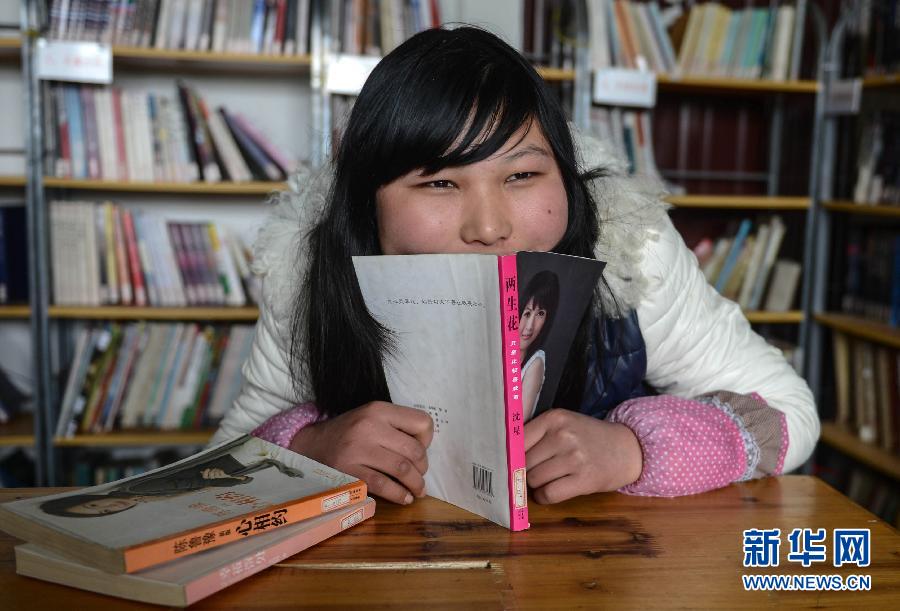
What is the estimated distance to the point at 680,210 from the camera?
9.15 ft

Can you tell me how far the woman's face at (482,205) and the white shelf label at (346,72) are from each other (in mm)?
1373

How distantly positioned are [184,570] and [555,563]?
0.93 ft

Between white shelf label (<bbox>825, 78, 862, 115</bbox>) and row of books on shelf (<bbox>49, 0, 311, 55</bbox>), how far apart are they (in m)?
1.57

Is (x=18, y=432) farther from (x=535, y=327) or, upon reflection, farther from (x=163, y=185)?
(x=535, y=327)

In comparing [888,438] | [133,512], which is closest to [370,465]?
[133,512]

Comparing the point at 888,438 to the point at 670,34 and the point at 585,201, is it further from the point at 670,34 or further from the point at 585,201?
the point at 585,201

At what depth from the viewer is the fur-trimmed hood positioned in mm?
981

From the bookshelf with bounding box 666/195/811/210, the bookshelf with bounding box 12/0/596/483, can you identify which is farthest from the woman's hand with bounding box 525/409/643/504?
the bookshelf with bounding box 666/195/811/210

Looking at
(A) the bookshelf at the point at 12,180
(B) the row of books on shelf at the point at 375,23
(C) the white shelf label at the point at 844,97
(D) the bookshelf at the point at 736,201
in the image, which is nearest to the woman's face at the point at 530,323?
(B) the row of books on shelf at the point at 375,23

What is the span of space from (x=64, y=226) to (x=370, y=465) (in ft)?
5.78

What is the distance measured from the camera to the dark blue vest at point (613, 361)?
→ 1.00 metres

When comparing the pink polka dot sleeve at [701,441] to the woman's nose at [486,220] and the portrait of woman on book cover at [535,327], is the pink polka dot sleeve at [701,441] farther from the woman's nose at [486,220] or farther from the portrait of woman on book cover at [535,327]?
the woman's nose at [486,220]

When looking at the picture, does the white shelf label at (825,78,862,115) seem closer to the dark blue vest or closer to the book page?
the dark blue vest

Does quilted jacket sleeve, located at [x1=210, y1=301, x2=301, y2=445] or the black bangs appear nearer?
the black bangs
